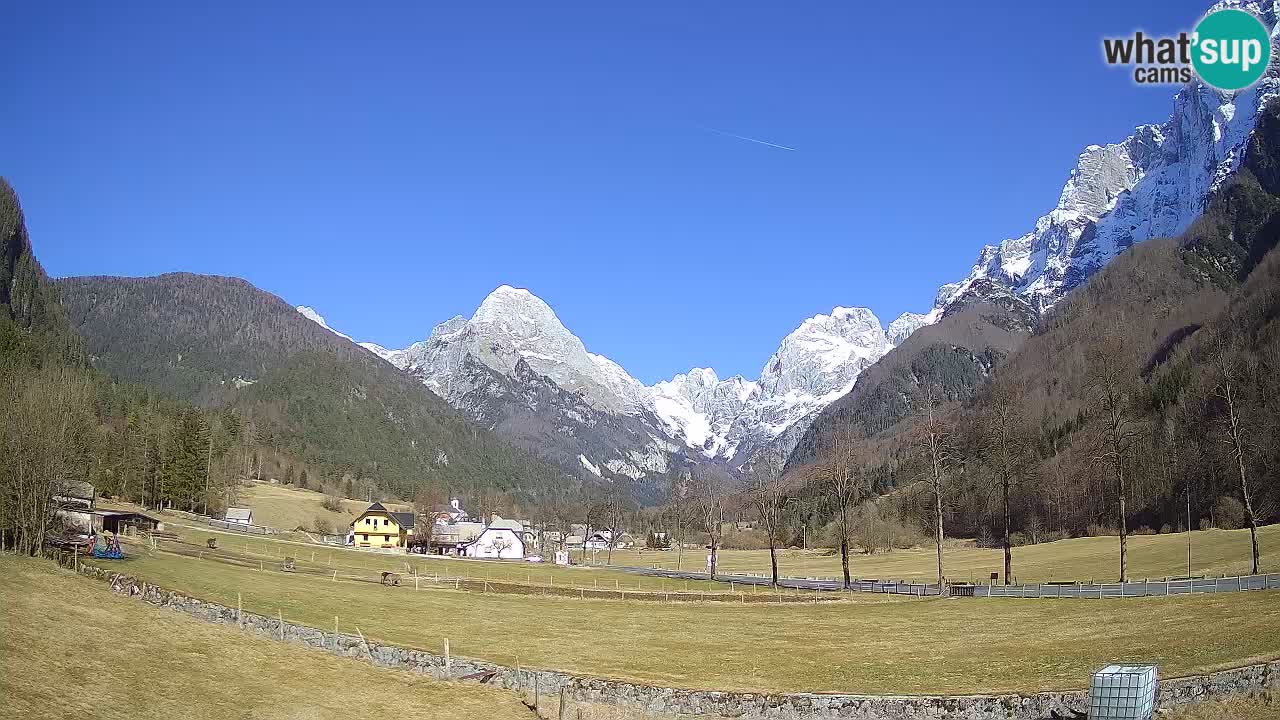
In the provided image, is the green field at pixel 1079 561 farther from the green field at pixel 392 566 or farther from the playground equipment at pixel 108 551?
the playground equipment at pixel 108 551

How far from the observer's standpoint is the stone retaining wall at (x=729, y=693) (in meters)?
32.3

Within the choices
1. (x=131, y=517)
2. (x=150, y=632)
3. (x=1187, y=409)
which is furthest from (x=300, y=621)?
(x=1187, y=409)

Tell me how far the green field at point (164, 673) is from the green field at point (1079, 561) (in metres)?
64.0

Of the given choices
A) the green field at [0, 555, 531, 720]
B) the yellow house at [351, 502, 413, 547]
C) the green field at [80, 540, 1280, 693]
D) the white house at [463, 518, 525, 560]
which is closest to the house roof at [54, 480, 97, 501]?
the green field at [80, 540, 1280, 693]

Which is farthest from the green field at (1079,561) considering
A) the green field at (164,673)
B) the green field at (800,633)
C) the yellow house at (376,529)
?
the green field at (164,673)

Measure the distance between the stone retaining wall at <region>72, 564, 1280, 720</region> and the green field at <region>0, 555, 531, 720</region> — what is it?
137 centimetres

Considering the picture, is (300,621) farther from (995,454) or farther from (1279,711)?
(995,454)

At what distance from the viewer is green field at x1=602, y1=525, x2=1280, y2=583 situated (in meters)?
83.1

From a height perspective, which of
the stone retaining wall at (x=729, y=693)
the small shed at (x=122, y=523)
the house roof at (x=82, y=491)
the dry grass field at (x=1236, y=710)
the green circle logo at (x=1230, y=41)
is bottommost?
the stone retaining wall at (x=729, y=693)

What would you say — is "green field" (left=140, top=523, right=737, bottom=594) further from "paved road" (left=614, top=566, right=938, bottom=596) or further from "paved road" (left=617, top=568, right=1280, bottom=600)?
"paved road" (left=617, top=568, right=1280, bottom=600)

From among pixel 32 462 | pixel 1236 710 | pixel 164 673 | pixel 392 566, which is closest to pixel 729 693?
pixel 1236 710

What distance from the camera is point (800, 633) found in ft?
197

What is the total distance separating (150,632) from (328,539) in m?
135

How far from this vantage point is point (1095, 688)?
3166 centimetres
